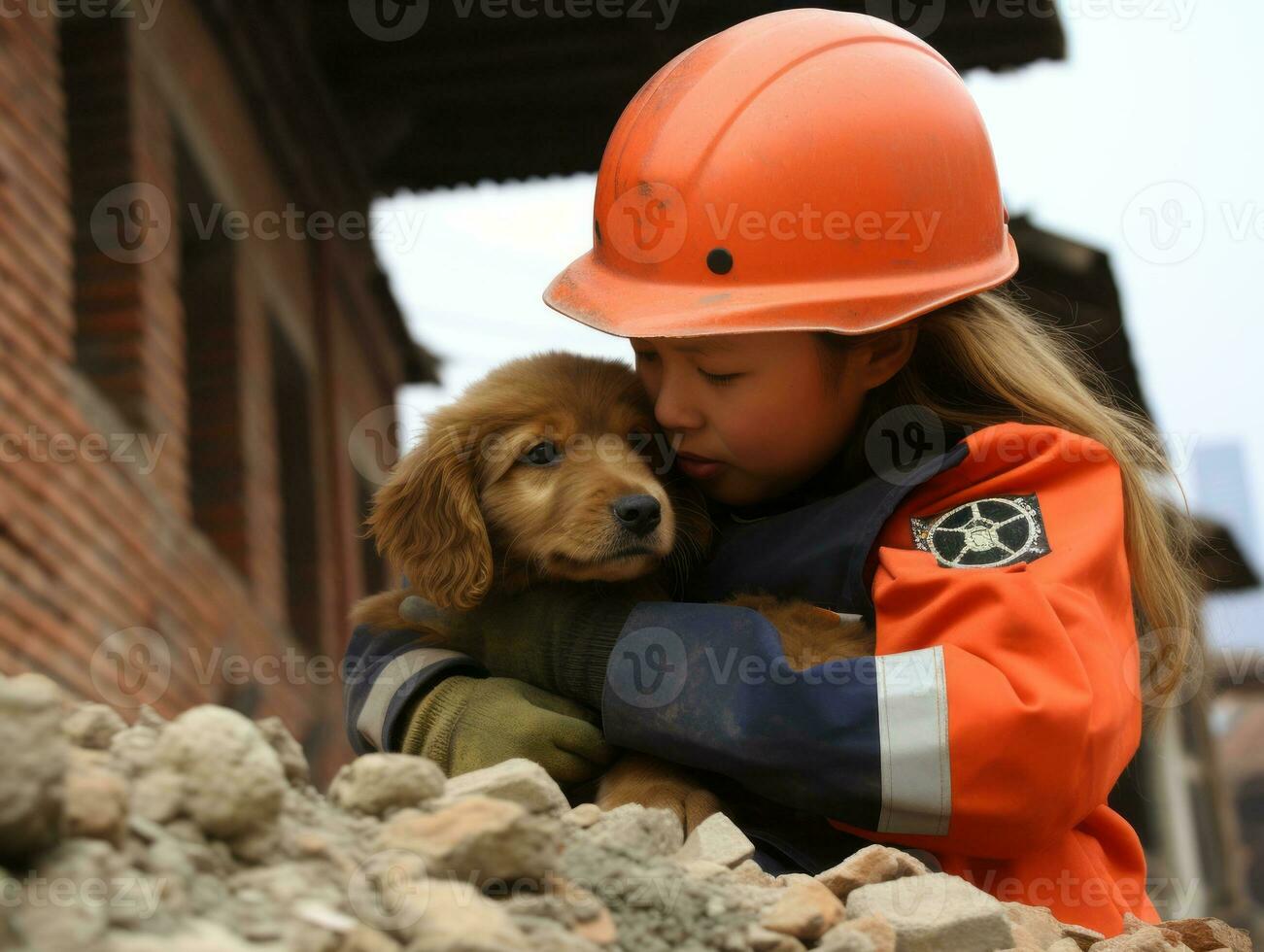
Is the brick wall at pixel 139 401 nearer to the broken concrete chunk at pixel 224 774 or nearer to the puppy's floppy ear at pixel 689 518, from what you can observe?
the puppy's floppy ear at pixel 689 518

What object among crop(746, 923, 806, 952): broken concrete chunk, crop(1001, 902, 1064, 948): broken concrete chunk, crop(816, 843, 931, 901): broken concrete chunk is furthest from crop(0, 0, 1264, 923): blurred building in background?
crop(746, 923, 806, 952): broken concrete chunk

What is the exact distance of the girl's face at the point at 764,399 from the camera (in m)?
3.33

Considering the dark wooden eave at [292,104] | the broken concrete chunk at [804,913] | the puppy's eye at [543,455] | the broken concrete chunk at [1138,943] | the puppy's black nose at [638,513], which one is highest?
the dark wooden eave at [292,104]

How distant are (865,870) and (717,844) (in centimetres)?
27

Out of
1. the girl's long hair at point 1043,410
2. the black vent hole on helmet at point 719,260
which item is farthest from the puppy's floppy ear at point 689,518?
the black vent hole on helmet at point 719,260

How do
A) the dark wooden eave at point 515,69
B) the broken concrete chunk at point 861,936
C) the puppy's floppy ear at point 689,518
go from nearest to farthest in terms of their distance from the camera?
1. the broken concrete chunk at point 861,936
2. the puppy's floppy ear at point 689,518
3. the dark wooden eave at point 515,69

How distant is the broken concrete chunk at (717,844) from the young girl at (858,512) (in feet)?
0.37

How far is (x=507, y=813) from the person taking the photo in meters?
2.19

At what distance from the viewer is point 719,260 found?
3389 millimetres

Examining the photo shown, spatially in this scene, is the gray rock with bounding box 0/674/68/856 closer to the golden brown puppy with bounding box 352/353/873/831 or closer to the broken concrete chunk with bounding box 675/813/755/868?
the broken concrete chunk with bounding box 675/813/755/868

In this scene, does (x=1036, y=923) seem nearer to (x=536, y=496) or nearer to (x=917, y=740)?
(x=917, y=740)

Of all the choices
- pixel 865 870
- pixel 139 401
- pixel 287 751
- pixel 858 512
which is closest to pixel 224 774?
pixel 287 751

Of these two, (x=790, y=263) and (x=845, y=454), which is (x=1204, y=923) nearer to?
(x=845, y=454)

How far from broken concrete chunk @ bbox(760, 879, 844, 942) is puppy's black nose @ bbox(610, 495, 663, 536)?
1.01 m
